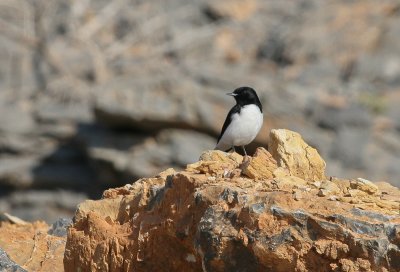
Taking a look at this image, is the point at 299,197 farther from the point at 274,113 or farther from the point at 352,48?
the point at 352,48

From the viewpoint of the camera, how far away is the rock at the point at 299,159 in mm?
8781

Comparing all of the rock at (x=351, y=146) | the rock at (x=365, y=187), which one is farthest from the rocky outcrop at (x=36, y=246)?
the rock at (x=351, y=146)

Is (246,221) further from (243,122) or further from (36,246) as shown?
(243,122)

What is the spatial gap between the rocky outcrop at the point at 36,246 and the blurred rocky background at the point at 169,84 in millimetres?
12503

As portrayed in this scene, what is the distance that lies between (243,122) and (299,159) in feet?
17.5

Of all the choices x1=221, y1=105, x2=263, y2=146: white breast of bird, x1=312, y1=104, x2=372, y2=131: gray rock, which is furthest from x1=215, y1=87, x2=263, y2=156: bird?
x1=312, y1=104, x2=372, y2=131: gray rock

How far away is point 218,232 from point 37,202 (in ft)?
59.4

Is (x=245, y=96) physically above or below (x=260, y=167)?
above

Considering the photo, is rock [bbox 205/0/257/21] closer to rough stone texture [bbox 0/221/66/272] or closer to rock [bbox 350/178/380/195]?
rough stone texture [bbox 0/221/66/272]

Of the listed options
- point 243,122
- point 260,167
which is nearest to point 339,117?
point 243,122

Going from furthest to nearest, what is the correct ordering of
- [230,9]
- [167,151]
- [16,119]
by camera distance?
[230,9]
[16,119]
[167,151]

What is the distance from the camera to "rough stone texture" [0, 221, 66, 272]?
9570 mm

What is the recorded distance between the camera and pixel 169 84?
2441 cm

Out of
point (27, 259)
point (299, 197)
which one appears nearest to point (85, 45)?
point (27, 259)
